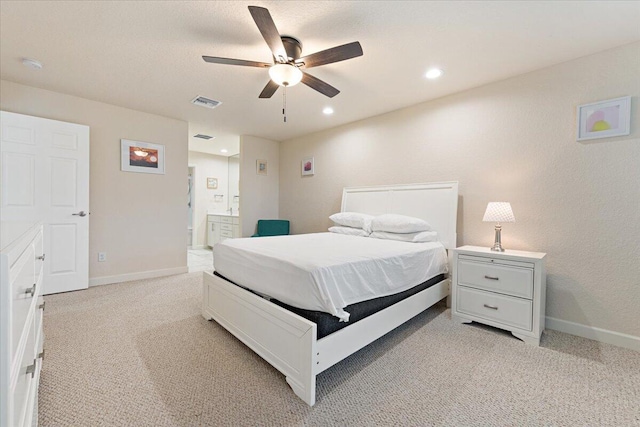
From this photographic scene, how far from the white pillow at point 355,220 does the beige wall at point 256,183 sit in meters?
1.99

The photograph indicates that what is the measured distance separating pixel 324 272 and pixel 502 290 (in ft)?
5.69

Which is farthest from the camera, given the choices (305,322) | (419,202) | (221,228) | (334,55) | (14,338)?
(221,228)

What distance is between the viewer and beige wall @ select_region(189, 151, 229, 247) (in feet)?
22.2

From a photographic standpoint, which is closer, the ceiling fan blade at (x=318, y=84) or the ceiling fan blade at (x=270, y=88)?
the ceiling fan blade at (x=318, y=84)

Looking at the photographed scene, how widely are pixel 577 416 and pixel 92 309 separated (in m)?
3.95

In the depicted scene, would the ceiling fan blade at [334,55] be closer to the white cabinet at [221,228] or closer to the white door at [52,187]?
the white door at [52,187]

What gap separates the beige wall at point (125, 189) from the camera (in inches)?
131

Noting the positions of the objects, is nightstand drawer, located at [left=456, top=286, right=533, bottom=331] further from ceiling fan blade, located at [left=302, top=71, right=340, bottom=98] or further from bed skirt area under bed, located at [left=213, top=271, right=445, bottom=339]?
ceiling fan blade, located at [left=302, top=71, right=340, bottom=98]

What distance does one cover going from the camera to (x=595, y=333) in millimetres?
2322

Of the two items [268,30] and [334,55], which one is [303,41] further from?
[268,30]

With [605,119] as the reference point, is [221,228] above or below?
below

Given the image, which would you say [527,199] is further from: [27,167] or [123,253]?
[27,167]

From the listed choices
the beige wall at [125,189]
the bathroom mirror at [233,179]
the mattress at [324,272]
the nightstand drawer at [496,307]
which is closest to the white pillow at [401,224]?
the mattress at [324,272]

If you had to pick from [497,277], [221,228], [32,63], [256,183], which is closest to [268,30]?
[32,63]
